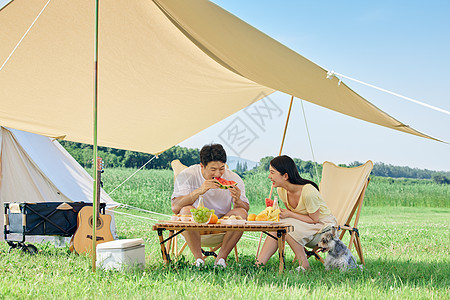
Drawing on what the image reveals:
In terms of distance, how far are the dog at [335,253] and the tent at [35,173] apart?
118 inches

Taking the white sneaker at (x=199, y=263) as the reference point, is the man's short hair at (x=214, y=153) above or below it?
above

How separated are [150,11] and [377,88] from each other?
157 centimetres

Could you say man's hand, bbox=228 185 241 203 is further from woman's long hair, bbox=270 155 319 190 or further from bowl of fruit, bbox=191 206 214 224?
bowl of fruit, bbox=191 206 214 224

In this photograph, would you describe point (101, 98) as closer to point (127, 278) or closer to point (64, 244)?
point (64, 244)

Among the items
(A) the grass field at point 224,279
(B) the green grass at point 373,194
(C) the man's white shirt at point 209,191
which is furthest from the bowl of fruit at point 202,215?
(B) the green grass at point 373,194

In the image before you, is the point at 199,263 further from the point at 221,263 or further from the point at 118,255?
the point at 118,255

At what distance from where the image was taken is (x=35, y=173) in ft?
19.4

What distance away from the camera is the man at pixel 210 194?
3398 mm

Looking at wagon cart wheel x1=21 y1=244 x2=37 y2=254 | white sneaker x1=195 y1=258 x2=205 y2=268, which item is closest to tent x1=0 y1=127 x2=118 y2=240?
wagon cart wheel x1=21 y1=244 x2=37 y2=254

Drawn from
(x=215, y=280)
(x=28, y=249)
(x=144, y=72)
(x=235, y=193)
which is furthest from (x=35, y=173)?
(x=215, y=280)

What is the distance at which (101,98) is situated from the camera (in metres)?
4.48

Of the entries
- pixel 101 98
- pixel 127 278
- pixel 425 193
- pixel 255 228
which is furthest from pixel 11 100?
pixel 425 193

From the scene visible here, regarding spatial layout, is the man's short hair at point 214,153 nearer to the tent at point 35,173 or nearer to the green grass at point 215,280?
the green grass at point 215,280

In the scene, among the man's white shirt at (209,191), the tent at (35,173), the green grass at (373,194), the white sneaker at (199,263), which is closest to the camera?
the white sneaker at (199,263)
